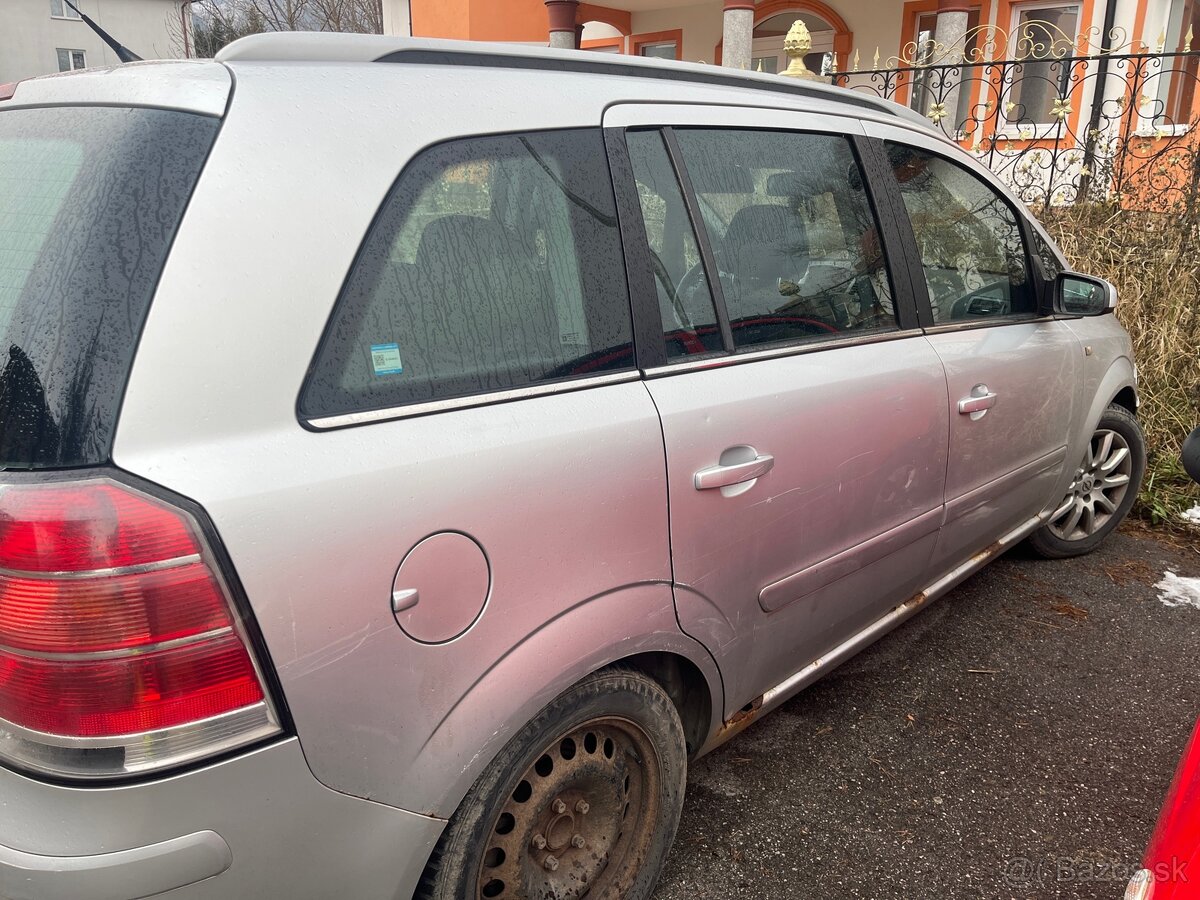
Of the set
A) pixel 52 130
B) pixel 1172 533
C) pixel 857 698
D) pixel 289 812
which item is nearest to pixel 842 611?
pixel 857 698

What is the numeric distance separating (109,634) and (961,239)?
2778 millimetres

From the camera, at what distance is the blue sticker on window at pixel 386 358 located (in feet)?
4.67

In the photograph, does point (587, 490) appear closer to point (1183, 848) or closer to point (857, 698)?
point (1183, 848)

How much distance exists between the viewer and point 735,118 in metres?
2.16

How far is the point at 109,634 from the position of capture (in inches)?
46.4

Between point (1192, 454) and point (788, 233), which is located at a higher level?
point (788, 233)

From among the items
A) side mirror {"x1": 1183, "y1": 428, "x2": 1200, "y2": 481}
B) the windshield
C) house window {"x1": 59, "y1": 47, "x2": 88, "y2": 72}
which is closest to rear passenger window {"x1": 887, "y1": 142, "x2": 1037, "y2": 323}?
side mirror {"x1": 1183, "y1": 428, "x2": 1200, "y2": 481}

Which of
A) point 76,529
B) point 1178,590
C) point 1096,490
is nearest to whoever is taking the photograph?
point 76,529

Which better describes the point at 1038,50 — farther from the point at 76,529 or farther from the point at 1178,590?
the point at 76,529

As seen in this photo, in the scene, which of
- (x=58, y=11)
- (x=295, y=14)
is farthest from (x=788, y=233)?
(x=58, y=11)

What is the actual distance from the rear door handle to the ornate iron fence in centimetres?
319

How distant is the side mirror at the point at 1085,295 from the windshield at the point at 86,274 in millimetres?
3061

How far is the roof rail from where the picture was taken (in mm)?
1474

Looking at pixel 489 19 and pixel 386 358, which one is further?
pixel 489 19
